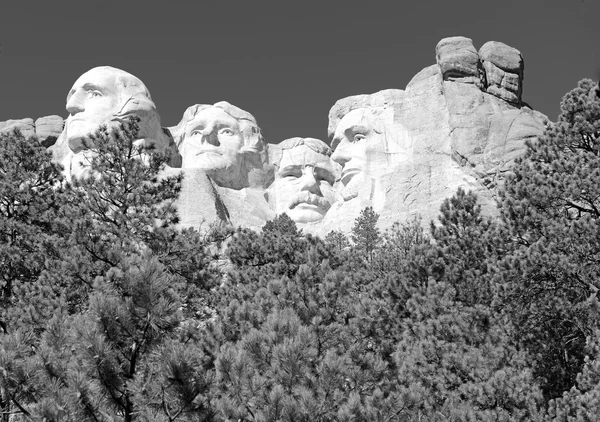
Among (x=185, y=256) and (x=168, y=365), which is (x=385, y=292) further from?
(x=168, y=365)

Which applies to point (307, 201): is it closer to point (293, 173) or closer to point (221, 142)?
point (293, 173)

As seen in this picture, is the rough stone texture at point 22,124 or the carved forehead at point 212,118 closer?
the carved forehead at point 212,118

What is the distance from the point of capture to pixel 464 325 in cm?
1127

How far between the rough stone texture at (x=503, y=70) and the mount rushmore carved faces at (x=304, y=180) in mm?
12883

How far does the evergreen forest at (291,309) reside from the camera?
19.6 feet

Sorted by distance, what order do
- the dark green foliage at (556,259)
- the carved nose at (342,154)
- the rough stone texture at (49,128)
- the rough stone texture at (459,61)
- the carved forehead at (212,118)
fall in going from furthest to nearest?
1. the rough stone texture at (49,128)
2. the carved forehead at (212,118)
3. the carved nose at (342,154)
4. the rough stone texture at (459,61)
5. the dark green foliage at (556,259)

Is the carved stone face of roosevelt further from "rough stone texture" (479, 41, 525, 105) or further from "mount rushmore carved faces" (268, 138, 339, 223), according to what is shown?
"rough stone texture" (479, 41, 525, 105)

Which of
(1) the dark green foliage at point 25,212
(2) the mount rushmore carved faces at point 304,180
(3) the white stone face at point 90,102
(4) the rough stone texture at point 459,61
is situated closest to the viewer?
(1) the dark green foliage at point 25,212

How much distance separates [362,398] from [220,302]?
24.2ft

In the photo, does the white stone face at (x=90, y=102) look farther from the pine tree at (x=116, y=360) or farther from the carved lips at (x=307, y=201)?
the pine tree at (x=116, y=360)

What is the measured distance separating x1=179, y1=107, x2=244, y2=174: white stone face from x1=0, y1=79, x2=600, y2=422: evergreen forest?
31588mm

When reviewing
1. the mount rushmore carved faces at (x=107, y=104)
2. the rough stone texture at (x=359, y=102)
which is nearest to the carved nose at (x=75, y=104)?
the mount rushmore carved faces at (x=107, y=104)

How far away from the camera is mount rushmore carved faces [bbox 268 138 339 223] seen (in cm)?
5066

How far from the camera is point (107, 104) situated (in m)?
46.9
